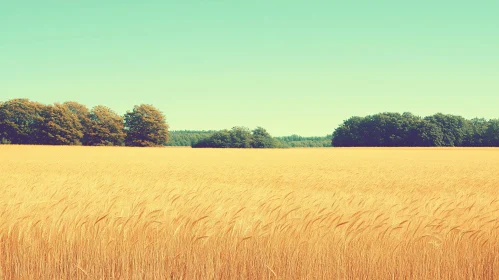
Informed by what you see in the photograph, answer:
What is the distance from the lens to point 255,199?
5801 millimetres

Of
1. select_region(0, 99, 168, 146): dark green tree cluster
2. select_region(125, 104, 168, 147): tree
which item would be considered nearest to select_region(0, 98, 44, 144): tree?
select_region(0, 99, 168, 146): dark green tree cluster

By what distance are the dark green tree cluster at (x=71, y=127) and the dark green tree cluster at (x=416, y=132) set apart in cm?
3947

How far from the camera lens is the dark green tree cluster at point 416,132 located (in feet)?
253

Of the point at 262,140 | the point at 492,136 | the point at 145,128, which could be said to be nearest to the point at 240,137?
the point at 262,140

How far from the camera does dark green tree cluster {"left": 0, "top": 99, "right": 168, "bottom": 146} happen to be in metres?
67.4

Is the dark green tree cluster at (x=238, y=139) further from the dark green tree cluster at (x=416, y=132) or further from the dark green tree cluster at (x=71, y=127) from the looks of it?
the dark green tree cluster at (x=416, y=132)

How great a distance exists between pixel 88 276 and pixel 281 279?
1.79 meters

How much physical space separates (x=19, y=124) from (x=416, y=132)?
238 ft

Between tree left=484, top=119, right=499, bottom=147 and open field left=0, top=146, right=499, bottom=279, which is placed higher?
tree left=484, top=119, right=499, bottom=147

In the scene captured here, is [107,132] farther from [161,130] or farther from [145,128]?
[161,130]

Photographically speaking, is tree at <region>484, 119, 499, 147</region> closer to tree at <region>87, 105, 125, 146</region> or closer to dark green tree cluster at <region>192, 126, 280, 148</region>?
dark green tree cluster at <region>192, 126, 280, 148</region>

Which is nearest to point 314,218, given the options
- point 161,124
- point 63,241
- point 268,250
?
point 268,250

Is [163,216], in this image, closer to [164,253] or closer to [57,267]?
[164,253]

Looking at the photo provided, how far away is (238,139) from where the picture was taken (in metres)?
79.6
